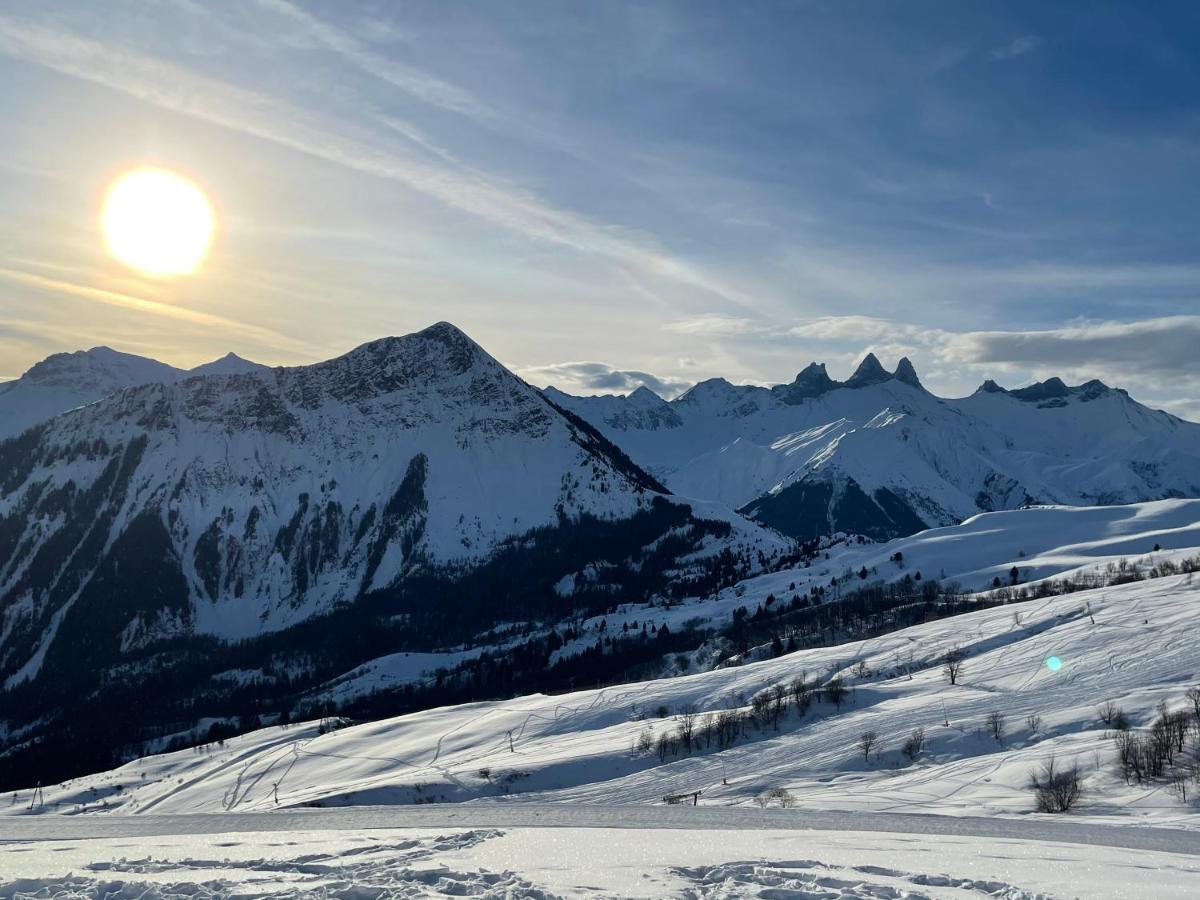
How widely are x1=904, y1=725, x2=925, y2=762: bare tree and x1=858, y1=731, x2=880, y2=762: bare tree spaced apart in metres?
2.63

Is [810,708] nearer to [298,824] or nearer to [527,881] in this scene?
[298,824]

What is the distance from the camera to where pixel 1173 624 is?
9406cm

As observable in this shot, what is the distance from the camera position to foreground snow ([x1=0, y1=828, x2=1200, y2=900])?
2862 centimetres

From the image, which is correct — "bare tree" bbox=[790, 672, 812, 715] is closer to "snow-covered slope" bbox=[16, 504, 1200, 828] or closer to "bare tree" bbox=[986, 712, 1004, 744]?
"snow-covered slope" bbox=[16, 504, 1200, 828]

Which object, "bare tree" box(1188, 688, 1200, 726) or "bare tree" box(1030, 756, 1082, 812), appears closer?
"bare tree" box(1030, 756, 1082, 812)

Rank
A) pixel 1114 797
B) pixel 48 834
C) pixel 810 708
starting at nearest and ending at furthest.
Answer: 1. pixel 48 834
2. pixel 1114 797
3. pixel 810 708

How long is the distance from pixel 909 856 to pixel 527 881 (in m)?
14.8

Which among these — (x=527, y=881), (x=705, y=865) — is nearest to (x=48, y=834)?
(x=527, y=881)

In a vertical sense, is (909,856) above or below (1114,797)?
above

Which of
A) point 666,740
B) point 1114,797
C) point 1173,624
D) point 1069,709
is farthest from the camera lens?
point 1173,624

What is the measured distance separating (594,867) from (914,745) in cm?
4771

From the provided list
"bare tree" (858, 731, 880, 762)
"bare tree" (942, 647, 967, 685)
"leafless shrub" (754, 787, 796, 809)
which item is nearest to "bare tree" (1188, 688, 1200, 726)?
"bare tree" (858, 731, 880, 762)

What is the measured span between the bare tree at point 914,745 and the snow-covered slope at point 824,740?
1.36 feet

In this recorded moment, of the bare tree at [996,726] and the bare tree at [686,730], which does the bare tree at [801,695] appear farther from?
the bare tree at [996,726]
